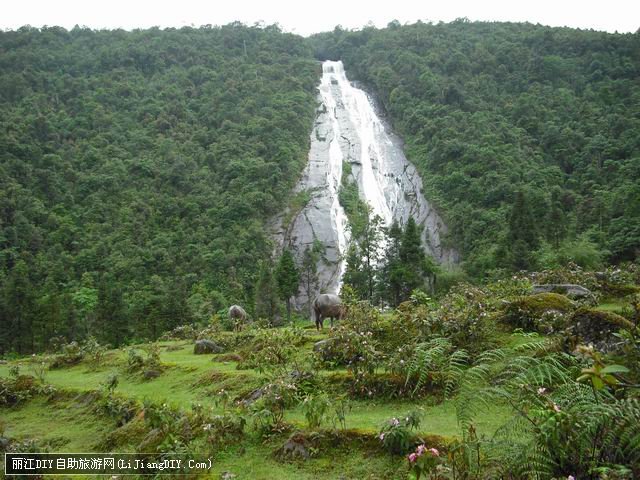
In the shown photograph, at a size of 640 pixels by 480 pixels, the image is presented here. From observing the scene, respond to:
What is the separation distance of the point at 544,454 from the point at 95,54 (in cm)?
11375

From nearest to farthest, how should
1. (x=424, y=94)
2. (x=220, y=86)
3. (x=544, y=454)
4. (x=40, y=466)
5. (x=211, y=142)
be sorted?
(x=544, y=454) < (x=40, y=466) < (x=211, y=142) < (x=424, y=94) < (x=220, y=86)

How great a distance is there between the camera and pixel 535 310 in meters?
9.82

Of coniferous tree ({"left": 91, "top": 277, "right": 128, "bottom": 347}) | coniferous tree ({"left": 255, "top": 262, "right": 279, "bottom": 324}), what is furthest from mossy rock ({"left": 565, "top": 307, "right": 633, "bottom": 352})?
coniferous tree ({"left": 91, "top": 277, "right": 128, "bottom": 347})

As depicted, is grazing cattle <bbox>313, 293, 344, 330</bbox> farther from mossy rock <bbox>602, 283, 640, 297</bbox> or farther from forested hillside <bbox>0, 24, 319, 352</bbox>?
forested hillside <bbox>0, 24, 319, 352</bbox>

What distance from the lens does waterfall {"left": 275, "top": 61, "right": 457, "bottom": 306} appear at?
56250 millimetres

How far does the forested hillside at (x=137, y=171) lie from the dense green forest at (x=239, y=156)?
240mm

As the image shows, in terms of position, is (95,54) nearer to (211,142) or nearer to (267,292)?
(211,142)

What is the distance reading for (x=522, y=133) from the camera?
6925cm

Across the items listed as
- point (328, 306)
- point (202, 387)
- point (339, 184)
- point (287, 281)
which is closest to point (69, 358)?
point (202, 387)

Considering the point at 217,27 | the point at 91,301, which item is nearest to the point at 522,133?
the point at 91,301

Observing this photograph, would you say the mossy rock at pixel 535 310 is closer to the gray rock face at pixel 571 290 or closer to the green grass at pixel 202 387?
the gray rock face at pixel 571 290

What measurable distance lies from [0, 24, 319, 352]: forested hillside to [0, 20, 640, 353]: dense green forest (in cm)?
24

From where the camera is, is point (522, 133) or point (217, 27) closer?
point (522, 133)

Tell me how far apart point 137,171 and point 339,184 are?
28.4m
